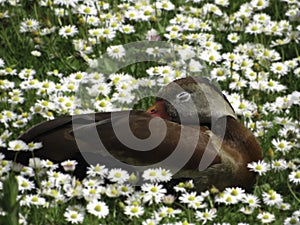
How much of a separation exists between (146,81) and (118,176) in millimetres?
1489

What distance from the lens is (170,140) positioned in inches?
142

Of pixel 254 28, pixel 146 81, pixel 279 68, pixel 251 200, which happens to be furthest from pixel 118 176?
pixel 254 28

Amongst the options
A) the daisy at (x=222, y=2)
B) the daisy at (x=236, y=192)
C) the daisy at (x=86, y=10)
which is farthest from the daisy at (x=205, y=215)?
the daisy at (x=222, y=2)

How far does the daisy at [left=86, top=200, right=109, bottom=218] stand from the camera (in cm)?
338

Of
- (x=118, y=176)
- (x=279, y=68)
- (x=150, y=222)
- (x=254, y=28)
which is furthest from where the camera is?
(x=254, y=28)

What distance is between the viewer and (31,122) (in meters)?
4.52

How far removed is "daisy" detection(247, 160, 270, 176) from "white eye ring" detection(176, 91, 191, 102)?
1.77 ft

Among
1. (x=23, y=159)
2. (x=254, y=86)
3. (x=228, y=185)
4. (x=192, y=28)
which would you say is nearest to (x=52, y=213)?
(x=23, y=159)

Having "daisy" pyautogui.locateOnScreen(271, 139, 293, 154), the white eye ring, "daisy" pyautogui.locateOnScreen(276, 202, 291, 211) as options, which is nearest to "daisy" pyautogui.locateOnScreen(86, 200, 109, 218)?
the white eye ring

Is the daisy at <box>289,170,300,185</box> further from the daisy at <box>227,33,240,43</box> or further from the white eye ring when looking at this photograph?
the daisy at <box>227,33,240,43</box>

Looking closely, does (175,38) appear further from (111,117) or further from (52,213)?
(52,213)

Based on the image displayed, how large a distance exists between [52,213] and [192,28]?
8.52 ft

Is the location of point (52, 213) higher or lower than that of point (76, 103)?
lower

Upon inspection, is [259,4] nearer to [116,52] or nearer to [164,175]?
[116,52]
